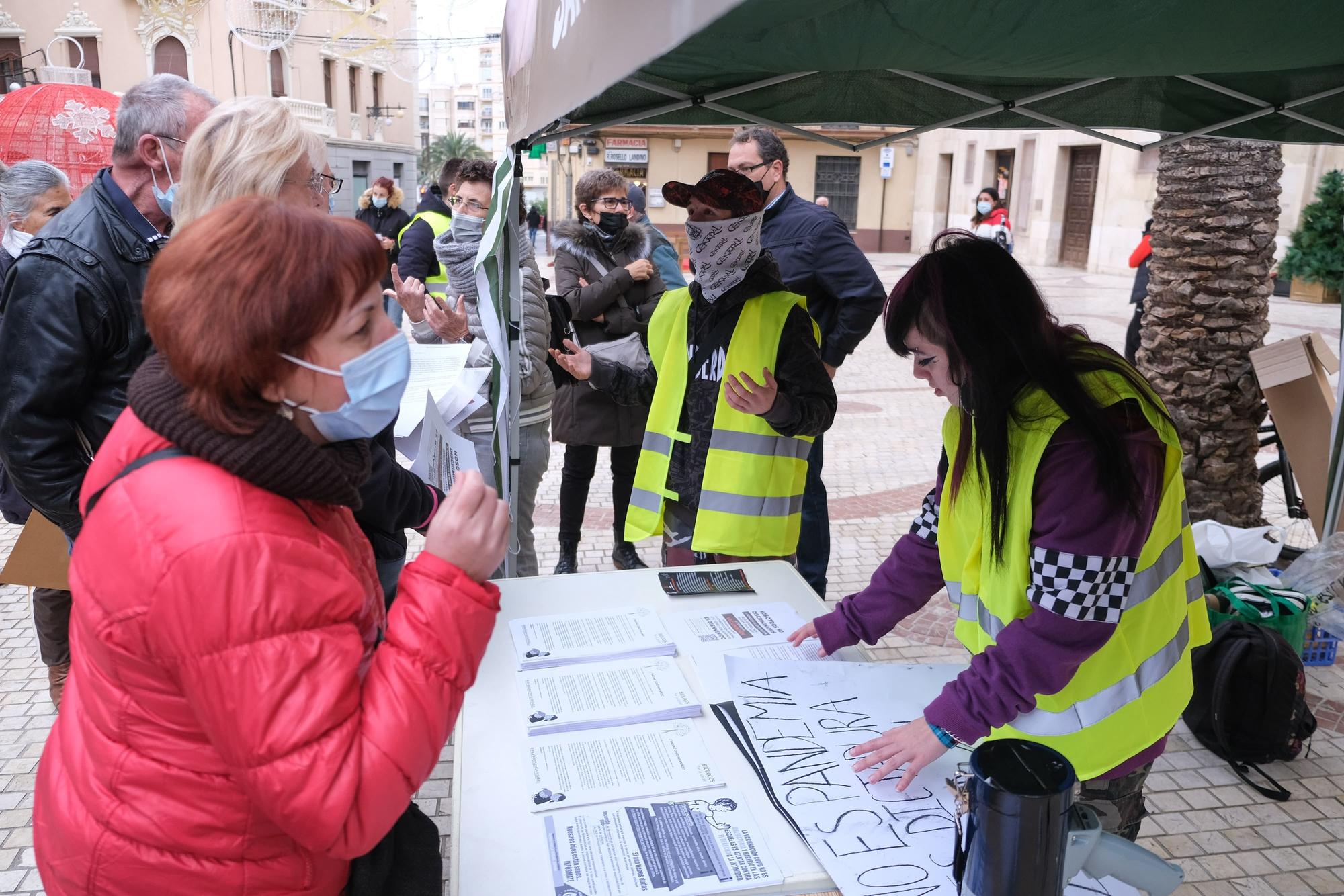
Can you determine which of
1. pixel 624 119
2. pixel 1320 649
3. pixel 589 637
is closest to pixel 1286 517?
pixel 1320 649

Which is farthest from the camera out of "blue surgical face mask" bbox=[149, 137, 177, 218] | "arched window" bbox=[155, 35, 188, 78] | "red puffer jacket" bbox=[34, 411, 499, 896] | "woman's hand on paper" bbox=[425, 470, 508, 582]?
"arched window" bbox=[155, 35, 188, 78]

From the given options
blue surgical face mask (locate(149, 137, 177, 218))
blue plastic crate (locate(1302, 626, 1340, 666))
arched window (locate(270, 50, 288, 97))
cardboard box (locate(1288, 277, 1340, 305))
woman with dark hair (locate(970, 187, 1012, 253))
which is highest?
arched window (locate(270, 50, 288, 97))

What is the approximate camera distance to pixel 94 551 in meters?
1.08

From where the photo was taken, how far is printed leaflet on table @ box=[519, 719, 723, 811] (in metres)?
1.58

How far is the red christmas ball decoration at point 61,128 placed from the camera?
22.6 feet

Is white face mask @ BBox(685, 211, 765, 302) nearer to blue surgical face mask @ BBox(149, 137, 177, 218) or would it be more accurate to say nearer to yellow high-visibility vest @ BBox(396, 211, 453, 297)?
blue surgical face mask @ BBox(149, 137, 177, 218)

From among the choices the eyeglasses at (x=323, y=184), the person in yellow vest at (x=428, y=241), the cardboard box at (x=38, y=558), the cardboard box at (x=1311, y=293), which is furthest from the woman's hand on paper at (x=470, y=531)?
the cardboard box at (x=1311, y=293)

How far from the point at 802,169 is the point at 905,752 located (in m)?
29.9

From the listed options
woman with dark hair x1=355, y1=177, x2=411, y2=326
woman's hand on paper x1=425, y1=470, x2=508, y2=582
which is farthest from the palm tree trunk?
woman with dark hair x1=355, y1=177, x2=411, y2=326

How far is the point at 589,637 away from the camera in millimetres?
2133

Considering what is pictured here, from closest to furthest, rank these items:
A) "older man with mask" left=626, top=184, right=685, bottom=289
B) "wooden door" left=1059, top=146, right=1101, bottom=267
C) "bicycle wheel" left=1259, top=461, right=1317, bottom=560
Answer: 1. "bicycle wheel" left=1259, top=461, right=1317, bottom=560
2. "older man with mask" left=626, top=184, right=685, bottom=289
3. "wooden door" left=1059, top=146, right=1101, bottom=267

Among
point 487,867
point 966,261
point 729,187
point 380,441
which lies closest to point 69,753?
point 487,867

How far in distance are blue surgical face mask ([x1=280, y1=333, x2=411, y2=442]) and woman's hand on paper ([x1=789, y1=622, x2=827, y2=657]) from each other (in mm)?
1120

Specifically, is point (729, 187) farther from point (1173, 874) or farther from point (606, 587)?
point (1173, 874)
